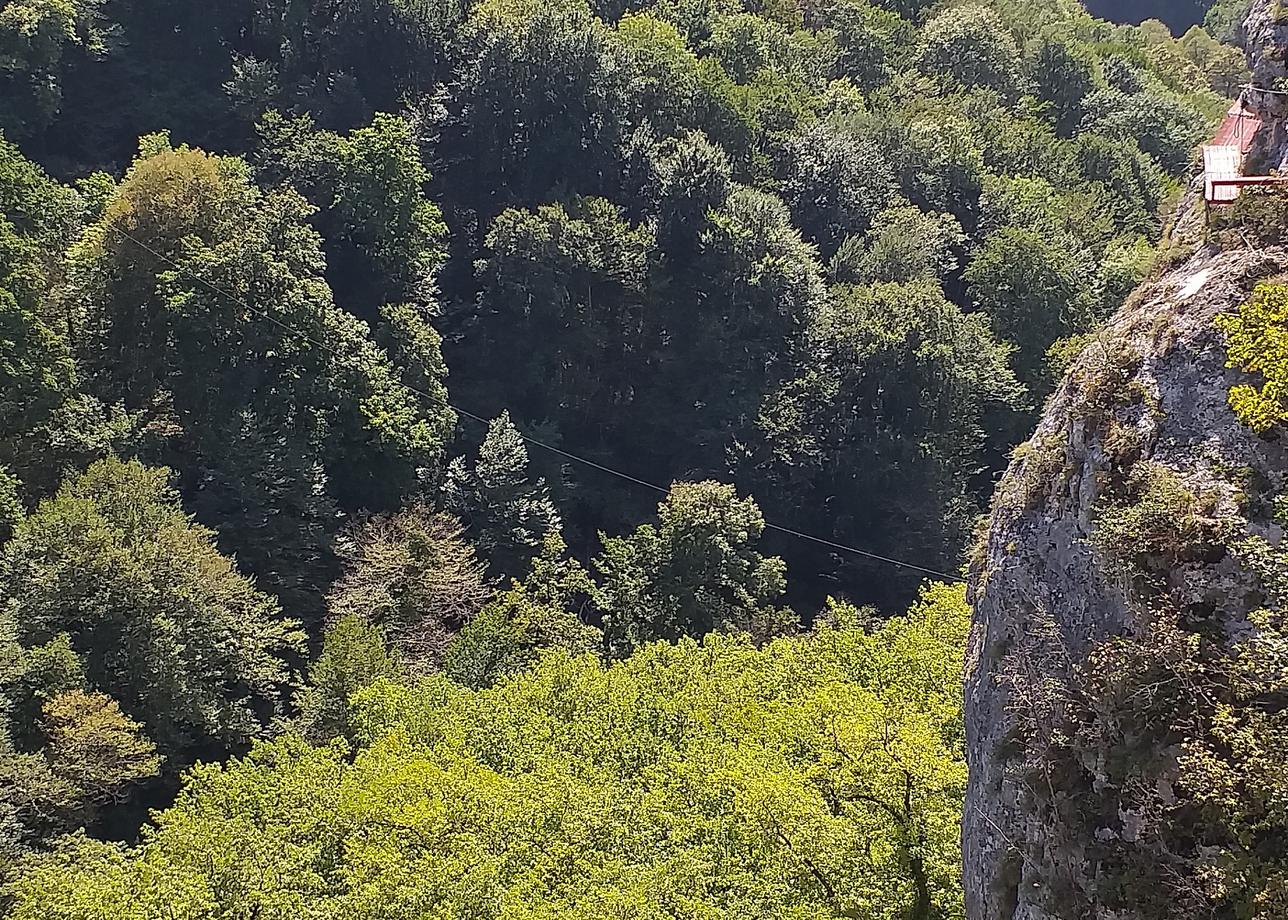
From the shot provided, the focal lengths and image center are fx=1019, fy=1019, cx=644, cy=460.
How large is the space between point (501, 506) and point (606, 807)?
2761cm

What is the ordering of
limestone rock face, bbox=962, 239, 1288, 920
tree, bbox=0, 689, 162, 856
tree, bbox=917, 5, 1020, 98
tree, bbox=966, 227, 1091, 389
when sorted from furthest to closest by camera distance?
tree, bbox=917, 5, 1020, 98 < tree, bbox=966, 227, 1091, 389 < tree, bbox=0, 689, 162, 856 < limestone rock face, bbox=962, 239, 1288, 920

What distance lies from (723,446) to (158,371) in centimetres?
2776

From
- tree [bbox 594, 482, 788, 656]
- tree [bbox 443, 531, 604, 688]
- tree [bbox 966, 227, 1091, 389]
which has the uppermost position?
tree [bbox 966, 227, 1091, 389]

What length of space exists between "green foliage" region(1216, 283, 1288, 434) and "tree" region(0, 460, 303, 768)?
102ft

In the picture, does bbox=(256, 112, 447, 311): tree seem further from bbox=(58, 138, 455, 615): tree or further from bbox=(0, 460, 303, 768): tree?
bbox=(0, 460, 303, 768): tree

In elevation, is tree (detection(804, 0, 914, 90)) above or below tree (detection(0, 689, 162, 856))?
above

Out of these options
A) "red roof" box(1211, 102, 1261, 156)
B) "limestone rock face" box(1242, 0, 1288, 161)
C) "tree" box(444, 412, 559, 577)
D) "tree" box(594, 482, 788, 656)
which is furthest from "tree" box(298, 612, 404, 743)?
"limestone rock face" box(1242, 0, 1288, 161)

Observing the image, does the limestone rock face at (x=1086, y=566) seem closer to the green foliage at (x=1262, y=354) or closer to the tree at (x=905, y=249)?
the green foliage at (x=1262, y=354)

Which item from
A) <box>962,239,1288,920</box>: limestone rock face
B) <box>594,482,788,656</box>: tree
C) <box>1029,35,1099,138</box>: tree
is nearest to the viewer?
<box>962,239,1288,920</box>: limestone rock face

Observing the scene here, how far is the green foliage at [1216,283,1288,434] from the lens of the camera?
437 inches

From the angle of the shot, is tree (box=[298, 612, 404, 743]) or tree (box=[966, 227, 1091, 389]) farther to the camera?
tree (box=[966, 227, 1091, 389])

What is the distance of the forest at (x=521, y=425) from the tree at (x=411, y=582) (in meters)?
0.22

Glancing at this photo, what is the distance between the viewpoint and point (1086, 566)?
1259 centimetres

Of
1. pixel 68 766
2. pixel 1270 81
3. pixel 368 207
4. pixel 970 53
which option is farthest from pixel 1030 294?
pixel 68 766
